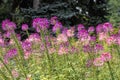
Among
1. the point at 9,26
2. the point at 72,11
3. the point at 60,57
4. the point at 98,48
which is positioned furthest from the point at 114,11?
the point at 9,26

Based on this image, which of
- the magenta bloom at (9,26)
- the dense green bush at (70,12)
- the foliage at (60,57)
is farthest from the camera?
the dense green bush at (70,12)

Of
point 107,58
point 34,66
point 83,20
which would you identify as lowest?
point 83,20

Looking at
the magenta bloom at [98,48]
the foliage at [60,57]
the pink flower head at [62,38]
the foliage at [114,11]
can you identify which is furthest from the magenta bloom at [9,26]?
the foliage at [114,11]

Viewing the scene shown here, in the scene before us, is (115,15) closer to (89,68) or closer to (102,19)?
(102,19)

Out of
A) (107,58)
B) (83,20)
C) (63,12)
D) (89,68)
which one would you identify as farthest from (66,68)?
(83,20)

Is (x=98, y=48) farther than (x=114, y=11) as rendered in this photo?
No

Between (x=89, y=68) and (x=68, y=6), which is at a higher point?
(x=89, y=68)

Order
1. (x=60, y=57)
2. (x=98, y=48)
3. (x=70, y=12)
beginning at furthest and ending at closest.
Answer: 1. (x=70, y=12)
2. (x=60, y=57)
3. (x=98, y=48)

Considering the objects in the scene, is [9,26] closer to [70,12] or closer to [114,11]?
[70,12]

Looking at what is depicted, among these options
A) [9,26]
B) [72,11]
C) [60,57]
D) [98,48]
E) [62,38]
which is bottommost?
[72,11]

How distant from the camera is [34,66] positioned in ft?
17.7

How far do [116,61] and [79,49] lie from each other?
0.53 metres

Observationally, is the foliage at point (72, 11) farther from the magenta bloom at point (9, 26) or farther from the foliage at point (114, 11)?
the magenta bloom at point (9, 26)

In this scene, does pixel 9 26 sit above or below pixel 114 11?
above
